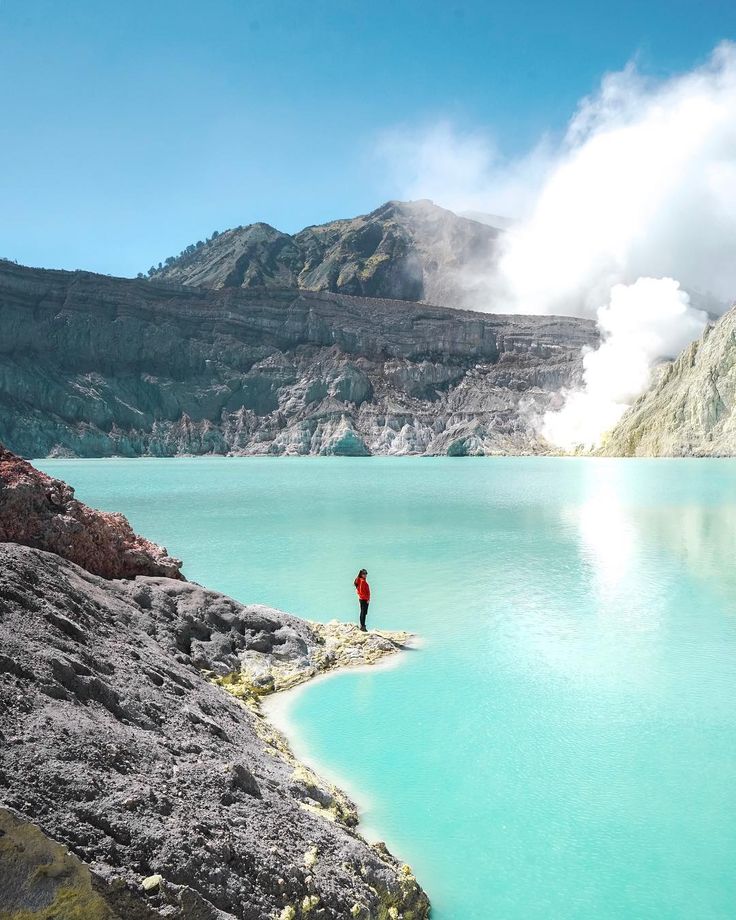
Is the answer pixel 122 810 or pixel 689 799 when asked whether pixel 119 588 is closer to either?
pixel 122 810

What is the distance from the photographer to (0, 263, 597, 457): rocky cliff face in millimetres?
130750

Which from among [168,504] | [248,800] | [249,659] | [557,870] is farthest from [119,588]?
[168,504]

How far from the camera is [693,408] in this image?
3839 inches

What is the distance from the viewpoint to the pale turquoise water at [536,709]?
22.6 ft

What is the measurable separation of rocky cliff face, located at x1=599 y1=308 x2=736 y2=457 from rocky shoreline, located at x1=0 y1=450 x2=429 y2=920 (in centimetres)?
9512

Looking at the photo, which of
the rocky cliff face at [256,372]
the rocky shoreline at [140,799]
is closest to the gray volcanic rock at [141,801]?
the rocky shoreline at [140,799]

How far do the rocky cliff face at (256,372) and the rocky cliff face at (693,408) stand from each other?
2759cm

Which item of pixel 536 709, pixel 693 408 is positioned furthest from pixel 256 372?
pixel 536 709

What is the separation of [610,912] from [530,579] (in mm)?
14019

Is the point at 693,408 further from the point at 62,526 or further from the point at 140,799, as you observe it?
the point at 140,799

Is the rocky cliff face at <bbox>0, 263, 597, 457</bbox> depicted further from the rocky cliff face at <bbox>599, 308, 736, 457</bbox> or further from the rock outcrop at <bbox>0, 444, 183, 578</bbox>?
the rock outcrop at <bbox>0, 444, 183, 578</bbox>

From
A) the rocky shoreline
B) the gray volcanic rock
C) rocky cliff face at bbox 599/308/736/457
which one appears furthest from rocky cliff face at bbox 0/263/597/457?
the gray volcanic rock

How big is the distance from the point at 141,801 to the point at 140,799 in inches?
0.7

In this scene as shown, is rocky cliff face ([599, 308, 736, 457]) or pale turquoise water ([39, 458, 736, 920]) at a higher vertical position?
rocky cliff face ([599, 308, 736, 457])
